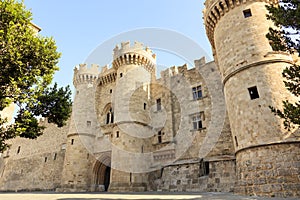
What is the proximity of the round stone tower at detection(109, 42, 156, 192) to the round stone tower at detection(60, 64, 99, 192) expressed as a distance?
3.54 metres

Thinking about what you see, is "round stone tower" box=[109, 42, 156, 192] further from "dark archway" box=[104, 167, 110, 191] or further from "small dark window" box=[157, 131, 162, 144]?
"dark archway" box=[104, 167, 110, 191]

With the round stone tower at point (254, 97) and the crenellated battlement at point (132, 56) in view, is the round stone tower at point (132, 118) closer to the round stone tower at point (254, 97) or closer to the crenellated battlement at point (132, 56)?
the crenellated battlement at point (132, 56)

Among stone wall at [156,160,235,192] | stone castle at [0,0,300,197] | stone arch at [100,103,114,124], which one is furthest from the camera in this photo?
stone arch at [100,103,114,124]

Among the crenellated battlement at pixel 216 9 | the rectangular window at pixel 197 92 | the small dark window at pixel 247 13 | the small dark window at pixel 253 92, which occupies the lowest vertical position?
the small dark window at pixel 253 92

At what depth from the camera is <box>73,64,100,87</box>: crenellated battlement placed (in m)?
20.1

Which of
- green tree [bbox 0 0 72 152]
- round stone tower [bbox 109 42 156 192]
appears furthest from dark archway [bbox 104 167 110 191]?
green tree [bbox 0 0 72 152]

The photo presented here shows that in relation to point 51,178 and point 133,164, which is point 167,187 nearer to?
point 133,164

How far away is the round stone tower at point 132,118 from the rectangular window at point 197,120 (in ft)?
11.5

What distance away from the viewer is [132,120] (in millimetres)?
15055

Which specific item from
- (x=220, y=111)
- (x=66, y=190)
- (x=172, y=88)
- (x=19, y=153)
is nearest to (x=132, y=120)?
(x=172, y=88)

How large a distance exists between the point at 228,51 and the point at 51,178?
19.9 m

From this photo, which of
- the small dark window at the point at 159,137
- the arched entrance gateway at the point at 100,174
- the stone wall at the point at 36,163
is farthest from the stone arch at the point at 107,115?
the stone wall at the point at 36,163

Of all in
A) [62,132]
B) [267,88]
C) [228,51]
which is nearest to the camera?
[267,88]

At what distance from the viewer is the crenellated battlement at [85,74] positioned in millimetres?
20141
